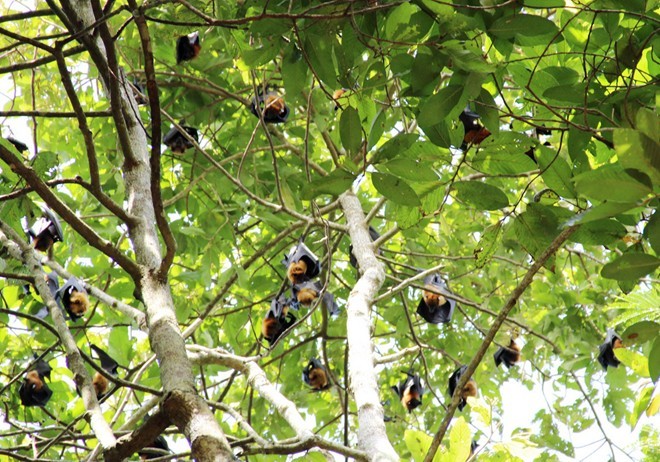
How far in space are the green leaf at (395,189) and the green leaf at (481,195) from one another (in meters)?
0.12

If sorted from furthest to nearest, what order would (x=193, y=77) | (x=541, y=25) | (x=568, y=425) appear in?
1. (x=568, y=425)
2. (x=193, y=77)
3. (x=541, y=25)

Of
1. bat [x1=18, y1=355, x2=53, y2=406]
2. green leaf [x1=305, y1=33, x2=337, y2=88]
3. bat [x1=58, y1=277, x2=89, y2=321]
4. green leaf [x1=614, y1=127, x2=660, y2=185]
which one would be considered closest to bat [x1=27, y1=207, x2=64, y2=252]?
bat [x1=58, y1=277, x2=89, y2=321]

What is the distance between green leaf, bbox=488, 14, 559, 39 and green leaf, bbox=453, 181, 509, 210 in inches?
14.7

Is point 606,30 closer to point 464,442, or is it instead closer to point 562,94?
point 562,94

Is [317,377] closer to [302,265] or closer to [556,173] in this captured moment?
[302,265]

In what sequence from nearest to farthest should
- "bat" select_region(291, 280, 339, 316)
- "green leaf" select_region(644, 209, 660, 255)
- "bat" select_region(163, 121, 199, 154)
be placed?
"green leaf" select_region(644, 209, 660, 255)
"bat" select_region(291, 280, 339, 316)
"bat" select_region(163, 121, 199, 154)

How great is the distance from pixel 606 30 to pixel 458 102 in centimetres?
41

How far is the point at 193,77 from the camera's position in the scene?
3.75 m

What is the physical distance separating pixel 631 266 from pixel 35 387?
3083 millimetres

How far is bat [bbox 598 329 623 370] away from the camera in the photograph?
4.11m

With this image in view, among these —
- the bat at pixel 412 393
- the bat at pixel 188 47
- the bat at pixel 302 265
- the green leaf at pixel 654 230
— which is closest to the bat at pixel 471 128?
the green leaf at pixel 654 230

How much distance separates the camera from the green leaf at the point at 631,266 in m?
1.40

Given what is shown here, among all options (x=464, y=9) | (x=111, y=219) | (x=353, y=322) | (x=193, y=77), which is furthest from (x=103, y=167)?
(x=464, y=9)

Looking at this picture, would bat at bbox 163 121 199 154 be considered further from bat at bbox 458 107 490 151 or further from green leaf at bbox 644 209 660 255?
green leaf at bbox 644 209 660 255
